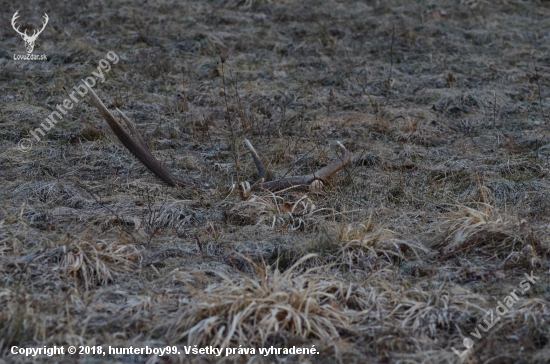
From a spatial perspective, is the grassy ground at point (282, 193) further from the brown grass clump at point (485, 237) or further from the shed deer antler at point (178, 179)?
the shed deer antler at point (178, 179)

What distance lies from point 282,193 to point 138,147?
1.16m

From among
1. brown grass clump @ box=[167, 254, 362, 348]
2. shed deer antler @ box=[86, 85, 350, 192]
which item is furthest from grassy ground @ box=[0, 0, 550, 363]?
shed deer antler @ box=[86, 85, 350, 192]

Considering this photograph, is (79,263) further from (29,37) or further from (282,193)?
(29,37)

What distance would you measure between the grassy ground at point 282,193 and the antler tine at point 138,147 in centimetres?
15

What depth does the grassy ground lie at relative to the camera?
11.6 feet

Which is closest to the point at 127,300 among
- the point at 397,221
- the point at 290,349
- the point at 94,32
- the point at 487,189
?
the point at 290,349

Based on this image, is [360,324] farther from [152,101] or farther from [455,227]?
[152,101]

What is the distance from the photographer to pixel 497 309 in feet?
12.2

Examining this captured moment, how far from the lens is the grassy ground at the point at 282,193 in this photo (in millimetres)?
3523

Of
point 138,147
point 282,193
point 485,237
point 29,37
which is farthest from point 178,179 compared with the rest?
point 29,37

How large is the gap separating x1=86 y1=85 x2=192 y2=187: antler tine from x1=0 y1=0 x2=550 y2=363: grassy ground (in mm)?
150

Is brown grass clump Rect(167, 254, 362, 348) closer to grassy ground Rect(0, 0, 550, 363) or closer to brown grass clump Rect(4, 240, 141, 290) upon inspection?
grassy ground Rect(0, 0, 550, 363)

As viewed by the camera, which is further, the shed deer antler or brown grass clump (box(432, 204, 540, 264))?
the shed deer antler

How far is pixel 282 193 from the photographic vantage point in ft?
17.3
